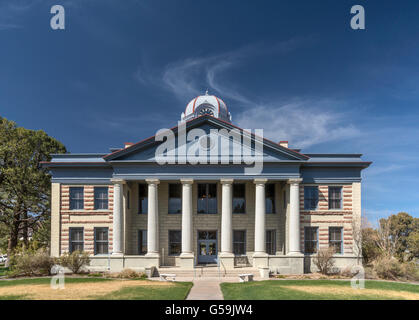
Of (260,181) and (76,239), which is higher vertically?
(260,181)

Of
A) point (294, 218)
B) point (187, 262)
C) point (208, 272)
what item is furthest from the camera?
point (294, 218)

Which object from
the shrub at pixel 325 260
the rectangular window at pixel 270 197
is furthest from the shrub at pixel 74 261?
the shrub at pixel 325 260

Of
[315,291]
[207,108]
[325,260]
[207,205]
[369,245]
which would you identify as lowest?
[325,260]

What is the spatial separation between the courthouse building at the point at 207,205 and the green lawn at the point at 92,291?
5.64 meters

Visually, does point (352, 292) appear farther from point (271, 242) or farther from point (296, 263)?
point (271, 242)

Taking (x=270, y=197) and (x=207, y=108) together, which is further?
(x=207, y=108)

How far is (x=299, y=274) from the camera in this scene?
25734 mm

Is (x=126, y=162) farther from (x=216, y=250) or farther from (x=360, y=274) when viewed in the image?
(x=360, y=274)

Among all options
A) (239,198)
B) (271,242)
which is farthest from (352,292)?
(239,198)

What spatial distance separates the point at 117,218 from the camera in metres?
26.7

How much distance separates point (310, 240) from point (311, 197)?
368 centimetres

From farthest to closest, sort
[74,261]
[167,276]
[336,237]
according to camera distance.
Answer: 1. [336,237]
2. [74,261]
3. [167,276]

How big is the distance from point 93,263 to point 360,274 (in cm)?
2154
